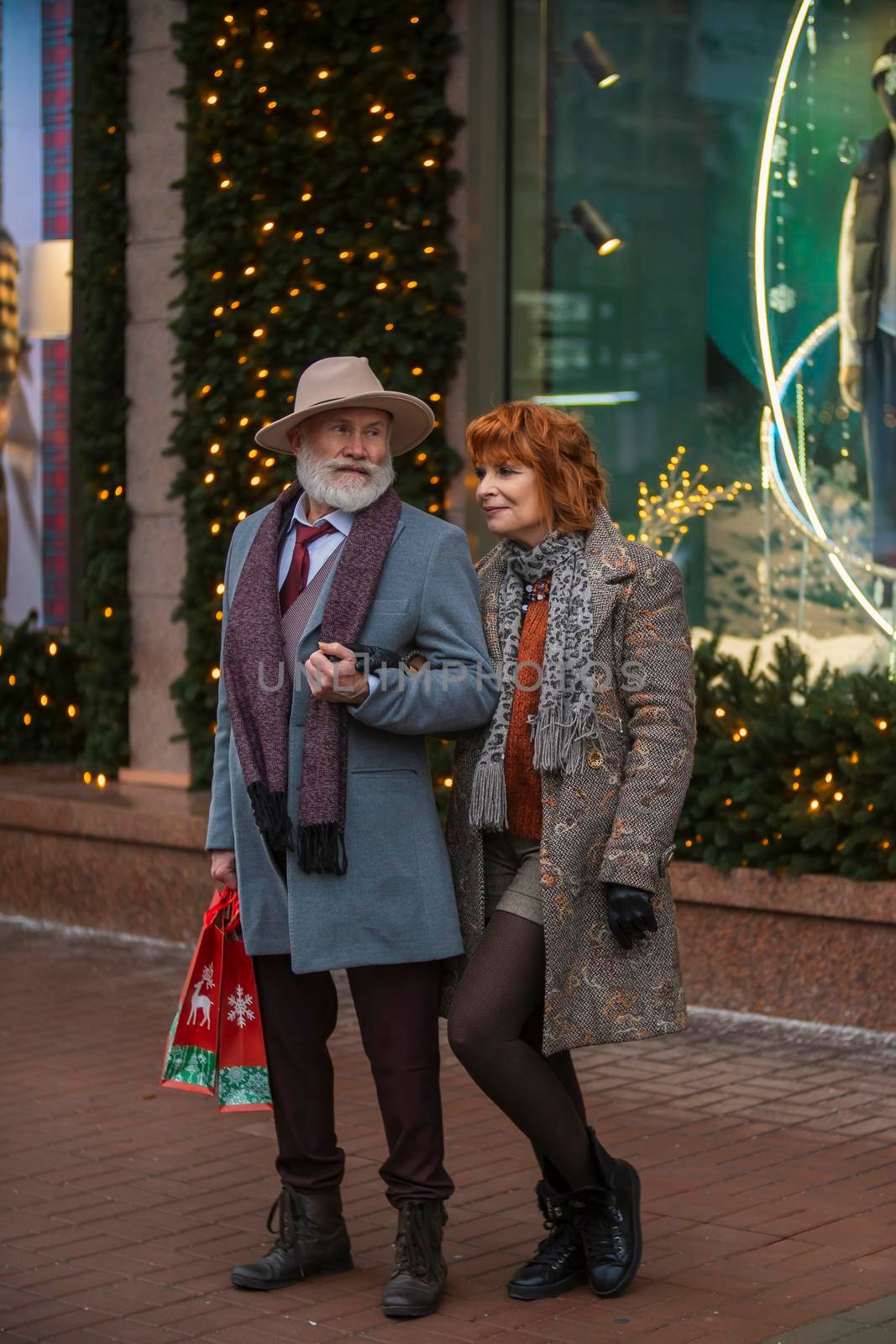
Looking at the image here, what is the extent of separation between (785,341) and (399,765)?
4.67 metres

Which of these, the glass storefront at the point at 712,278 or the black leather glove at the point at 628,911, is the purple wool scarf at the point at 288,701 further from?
the glass storefront at the point at 712,278

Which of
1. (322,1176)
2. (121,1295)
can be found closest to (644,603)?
(322,1176)

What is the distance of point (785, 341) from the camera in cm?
864

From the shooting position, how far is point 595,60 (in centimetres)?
913

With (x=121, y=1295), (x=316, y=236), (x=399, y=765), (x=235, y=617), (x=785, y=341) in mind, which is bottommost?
(x=121, y=1295)

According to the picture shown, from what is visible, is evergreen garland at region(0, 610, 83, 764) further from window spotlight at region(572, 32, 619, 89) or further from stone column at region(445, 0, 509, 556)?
window spotlight at region(572, 32, 619, 89)

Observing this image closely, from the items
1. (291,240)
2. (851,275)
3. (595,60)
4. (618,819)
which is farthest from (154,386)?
(618,819)

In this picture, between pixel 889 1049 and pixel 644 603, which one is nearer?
pixel 644 603

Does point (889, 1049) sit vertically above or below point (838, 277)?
below

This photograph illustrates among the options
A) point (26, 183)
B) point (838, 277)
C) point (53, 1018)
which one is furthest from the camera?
point (26, 183)

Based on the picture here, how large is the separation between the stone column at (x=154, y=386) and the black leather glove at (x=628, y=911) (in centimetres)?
588

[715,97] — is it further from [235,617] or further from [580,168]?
[235,617]

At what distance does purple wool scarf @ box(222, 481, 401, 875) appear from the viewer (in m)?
4.40

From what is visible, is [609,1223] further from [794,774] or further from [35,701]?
[35,701]
